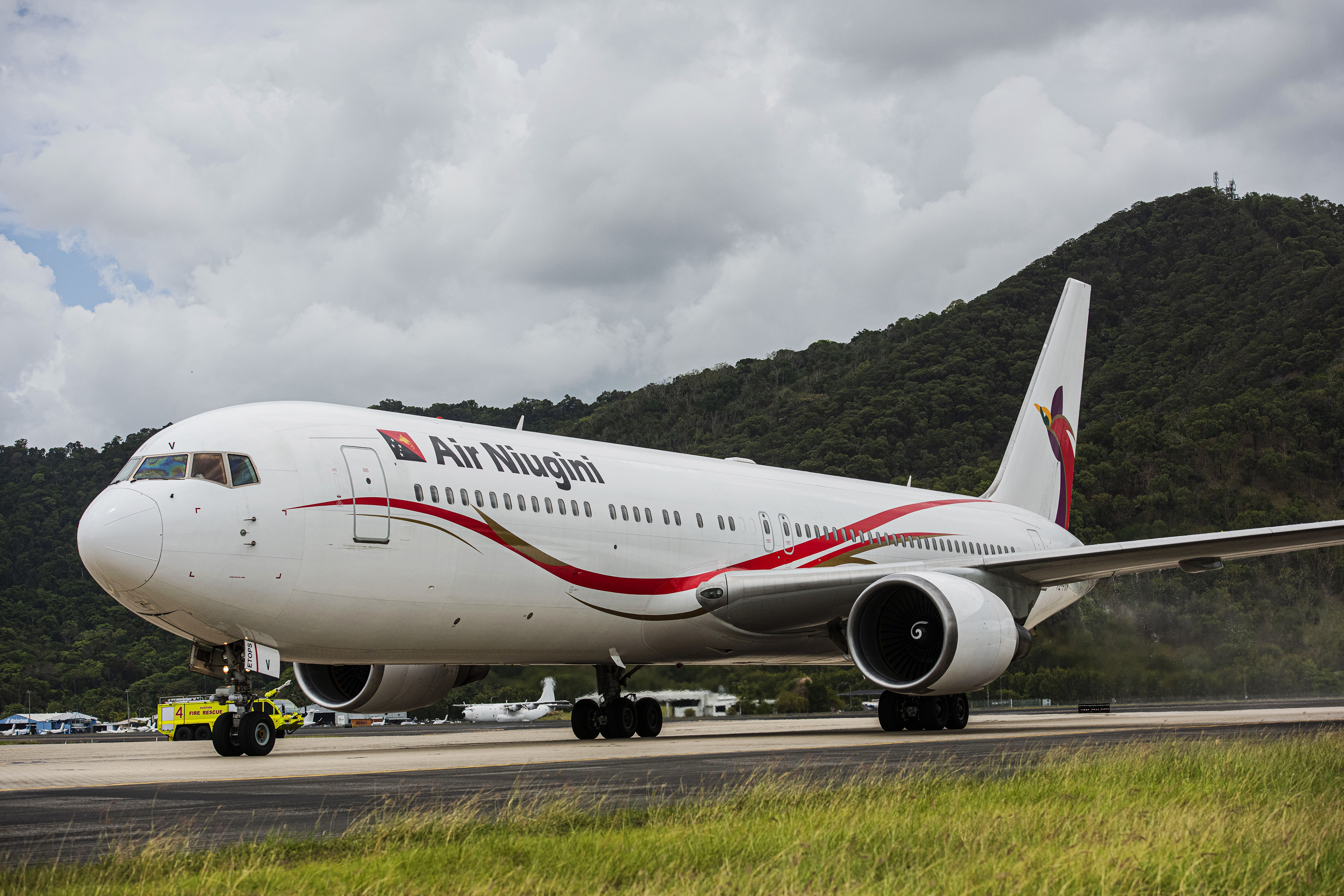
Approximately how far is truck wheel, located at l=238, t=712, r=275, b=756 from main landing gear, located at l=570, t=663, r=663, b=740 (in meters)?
5.34

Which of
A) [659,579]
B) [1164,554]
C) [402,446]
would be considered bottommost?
[1164,554]

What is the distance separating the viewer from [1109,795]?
256 inches

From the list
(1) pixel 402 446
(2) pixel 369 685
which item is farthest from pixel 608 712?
(1) pixel 402 446

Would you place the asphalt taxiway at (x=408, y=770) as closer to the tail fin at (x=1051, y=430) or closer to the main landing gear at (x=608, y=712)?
the main landing gear at (x=608, y=712)

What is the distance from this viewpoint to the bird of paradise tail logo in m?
25.1

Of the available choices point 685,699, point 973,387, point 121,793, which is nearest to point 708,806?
point 121,793

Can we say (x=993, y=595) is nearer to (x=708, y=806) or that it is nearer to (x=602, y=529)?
(x=602, y=529)

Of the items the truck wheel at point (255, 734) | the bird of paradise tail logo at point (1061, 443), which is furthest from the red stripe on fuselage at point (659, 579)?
→ the bird of paradise tail logo at point (1061, 443)

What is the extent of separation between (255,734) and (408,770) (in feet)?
8.37

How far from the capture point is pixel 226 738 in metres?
11.9

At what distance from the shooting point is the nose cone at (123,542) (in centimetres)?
1088

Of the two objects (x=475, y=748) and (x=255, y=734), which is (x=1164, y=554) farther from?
(x=255, y=734)

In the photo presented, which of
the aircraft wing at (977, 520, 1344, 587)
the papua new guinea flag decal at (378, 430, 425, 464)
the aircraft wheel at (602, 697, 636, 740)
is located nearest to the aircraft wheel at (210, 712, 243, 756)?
the papua new guinea flag decal at (378, 430, 425, 464)

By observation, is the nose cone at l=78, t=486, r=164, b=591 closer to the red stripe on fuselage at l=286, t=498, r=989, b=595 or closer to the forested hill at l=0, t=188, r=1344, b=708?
the red stripe on fuselage at l=286, t=498, r=989, b=595
